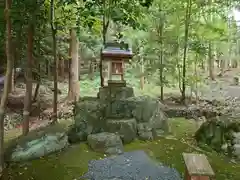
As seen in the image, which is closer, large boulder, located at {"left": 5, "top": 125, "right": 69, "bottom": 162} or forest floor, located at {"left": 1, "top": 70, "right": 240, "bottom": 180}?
forest floor, located at {"left": 1, "top": 70, "right": 240, "bottom": 180}

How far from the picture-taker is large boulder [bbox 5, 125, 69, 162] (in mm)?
6509

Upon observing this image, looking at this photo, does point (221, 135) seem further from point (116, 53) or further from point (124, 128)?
point (116, 53)

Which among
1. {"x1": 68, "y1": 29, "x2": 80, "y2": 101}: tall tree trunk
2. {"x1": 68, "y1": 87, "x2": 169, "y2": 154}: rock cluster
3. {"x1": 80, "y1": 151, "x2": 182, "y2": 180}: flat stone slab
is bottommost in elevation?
{"x1": 80, "y1": 151, "x2": 182, "y2": 180}: flat stone slab

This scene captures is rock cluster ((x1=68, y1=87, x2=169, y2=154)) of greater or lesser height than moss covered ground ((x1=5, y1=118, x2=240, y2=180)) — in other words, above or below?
above

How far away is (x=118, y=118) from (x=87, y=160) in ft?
7.06

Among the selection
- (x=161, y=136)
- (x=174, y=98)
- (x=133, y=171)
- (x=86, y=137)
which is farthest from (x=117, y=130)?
(x=174, y=98)

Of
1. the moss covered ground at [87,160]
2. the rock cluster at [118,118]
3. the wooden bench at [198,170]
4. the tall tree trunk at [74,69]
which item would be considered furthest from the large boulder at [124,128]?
the tall tree trunk at [74,69]

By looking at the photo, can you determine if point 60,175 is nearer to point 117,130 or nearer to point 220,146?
point 117,130

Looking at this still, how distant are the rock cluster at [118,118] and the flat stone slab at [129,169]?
974 millimetres

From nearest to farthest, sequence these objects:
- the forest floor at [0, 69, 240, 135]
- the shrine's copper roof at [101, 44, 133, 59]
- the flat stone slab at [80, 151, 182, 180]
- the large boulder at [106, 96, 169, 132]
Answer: the flat stone slab at [80, 151, 182, 180], the shrine's copper roof at [101, 44, 133, 59], the large boulder at [106, 96, 169, 132], the forest floor at [0, 69, 240, 135]

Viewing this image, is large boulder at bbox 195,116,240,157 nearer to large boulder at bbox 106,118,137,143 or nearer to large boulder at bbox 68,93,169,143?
large boulder at bbox 68,93,169,143

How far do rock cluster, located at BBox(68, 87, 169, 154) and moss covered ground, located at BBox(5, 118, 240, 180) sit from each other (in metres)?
0.43

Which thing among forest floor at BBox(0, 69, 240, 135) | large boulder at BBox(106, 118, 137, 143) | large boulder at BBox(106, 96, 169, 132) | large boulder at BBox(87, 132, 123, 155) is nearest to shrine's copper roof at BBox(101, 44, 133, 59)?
large boulder at BBox(106, 96, 169, 132)

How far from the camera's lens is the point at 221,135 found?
7309mm
